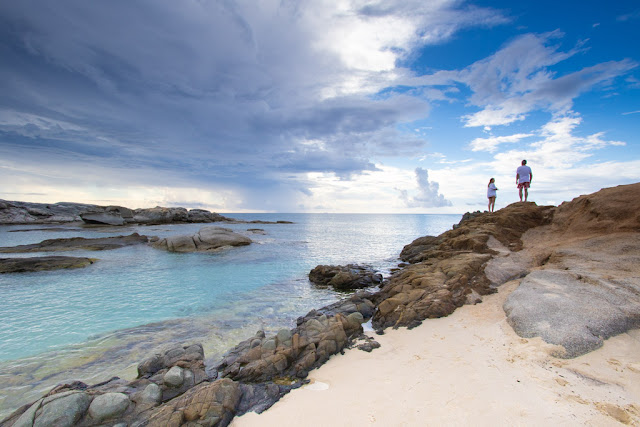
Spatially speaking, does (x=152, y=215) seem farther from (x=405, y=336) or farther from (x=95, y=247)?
(x=405, y=336)

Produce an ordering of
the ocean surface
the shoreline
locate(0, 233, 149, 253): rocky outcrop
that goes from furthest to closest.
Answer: locate(0, 233, 149, 253): rocky outcrop, the ocean surface, the shoreline

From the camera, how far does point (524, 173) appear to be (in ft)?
51.5

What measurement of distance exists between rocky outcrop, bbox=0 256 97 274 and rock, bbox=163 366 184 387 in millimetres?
18105

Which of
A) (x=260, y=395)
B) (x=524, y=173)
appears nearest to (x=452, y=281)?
(x=260, y=395)

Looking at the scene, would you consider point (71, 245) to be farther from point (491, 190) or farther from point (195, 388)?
point (491, 190)

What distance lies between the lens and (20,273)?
15797mm

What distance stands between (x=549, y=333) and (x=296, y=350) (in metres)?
5.15

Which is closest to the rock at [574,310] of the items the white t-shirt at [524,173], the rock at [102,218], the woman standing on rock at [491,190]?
the white t-shirt at [524,173]

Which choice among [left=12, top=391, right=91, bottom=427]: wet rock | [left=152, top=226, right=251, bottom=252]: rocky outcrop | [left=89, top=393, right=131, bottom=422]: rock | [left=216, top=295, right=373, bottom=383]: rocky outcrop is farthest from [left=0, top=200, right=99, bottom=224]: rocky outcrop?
[left=89, top=393, right=131, bottom=422]: rock

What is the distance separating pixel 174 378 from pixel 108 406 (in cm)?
102

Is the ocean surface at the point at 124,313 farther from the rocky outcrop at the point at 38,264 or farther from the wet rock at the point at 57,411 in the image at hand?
the wet rock at the point at 57,411

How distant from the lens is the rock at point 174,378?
4.87 meters

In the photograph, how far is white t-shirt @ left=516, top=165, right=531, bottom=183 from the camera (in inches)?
611

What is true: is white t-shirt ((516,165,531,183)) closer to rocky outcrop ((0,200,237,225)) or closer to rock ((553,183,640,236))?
rock ((553,183,640,236))
